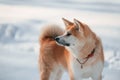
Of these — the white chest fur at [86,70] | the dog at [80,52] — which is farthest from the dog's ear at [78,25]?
the white chest fur at [86,70]

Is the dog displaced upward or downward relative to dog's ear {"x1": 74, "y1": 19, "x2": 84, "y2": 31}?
downward

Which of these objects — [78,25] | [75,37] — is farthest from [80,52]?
[78,25]

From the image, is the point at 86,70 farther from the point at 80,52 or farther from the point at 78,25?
the point at 78,25

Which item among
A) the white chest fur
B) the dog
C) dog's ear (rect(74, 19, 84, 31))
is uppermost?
dog's ear (rect(74, 19, 84, 31))

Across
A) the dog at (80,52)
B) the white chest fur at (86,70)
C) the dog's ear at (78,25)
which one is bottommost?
the white chest fur at (86,70)

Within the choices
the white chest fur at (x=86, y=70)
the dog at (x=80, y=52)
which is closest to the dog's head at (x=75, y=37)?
the dog at (x=80, y=52)

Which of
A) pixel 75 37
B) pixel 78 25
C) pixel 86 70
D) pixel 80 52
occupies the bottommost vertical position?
pixel 86 70

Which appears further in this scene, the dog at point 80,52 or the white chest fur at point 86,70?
the white chest fur at point 86,70

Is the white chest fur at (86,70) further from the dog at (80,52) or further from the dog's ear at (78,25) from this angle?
the dog's ear at (78,25)

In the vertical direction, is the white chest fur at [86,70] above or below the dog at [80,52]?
below

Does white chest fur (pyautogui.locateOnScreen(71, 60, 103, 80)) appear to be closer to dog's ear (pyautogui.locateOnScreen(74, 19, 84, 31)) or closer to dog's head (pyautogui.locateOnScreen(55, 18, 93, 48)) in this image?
dog's head (pyautogui.locateOnScreen(55, 18, 93, 48))

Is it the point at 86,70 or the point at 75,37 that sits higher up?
the point at 75,37

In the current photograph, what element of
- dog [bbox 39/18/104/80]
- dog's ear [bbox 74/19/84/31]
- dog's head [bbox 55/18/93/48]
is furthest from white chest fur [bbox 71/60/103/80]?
dog's ear [bbox 74/19/84/31]

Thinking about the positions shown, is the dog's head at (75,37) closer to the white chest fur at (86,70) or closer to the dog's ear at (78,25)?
the dog's ear at (78,25)
